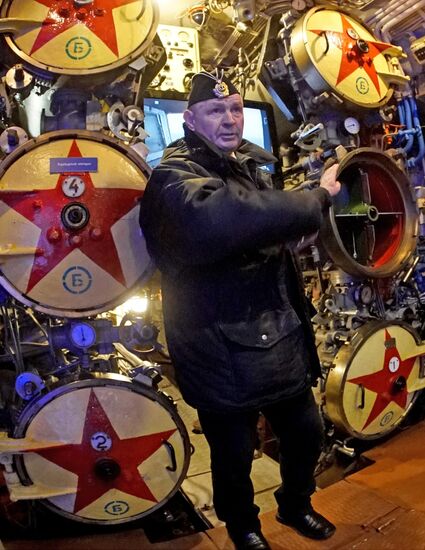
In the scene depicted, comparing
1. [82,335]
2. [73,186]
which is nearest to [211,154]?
[73,186]

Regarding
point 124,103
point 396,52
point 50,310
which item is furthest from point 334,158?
point 50,310

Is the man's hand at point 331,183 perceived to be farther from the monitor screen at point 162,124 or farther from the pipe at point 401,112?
the pipe at point 401,112

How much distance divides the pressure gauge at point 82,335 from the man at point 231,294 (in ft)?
2.10

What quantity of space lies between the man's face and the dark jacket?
0.07m

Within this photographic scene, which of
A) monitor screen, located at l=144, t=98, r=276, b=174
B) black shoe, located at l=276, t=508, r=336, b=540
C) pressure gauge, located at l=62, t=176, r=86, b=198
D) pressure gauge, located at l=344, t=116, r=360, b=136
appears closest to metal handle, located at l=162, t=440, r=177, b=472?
black shoe, located at l=276, t=508, r=336, b=540

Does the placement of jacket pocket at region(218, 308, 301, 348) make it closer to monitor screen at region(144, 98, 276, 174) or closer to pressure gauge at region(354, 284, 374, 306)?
pressure gauge at region(354, 284, 374, 306)

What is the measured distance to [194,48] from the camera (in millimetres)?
4398

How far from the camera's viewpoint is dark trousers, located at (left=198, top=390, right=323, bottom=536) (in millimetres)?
2355

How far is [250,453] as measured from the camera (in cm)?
239

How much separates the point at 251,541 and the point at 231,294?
1.29 metres

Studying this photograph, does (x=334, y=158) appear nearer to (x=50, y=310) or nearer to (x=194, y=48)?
(x=194, y=48)

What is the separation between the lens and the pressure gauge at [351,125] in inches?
155

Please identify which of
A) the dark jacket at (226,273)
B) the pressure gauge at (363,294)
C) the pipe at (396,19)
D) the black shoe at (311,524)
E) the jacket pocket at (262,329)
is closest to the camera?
the dark jacket at (226,273)

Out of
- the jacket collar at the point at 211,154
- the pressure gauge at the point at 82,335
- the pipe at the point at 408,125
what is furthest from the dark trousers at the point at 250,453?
the pipe at the point at 408,125
